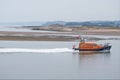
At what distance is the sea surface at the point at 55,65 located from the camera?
21953mm

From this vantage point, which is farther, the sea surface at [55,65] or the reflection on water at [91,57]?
the reflection on water at [91,57]

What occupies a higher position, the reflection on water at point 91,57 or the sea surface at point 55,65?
the sea surface at point 55,65

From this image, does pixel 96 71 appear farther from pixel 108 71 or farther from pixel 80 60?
pixel 80 60

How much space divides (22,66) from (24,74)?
3.49 meters

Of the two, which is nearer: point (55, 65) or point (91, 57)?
point (55, 65)

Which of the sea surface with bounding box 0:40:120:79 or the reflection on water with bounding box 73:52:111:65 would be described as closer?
the sea surface with bounding box 0:40:120:79

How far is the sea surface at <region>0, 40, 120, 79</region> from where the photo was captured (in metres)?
22.0

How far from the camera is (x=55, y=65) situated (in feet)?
86.3

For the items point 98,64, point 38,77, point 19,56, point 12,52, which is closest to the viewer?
point 38,77

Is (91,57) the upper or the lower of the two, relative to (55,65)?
lower

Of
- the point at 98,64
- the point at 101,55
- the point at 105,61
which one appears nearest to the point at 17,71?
the point at 98,64

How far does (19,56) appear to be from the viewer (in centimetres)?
3155

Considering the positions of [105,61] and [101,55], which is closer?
[105,61]

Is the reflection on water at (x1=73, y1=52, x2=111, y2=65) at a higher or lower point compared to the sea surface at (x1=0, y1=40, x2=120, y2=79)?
lower
